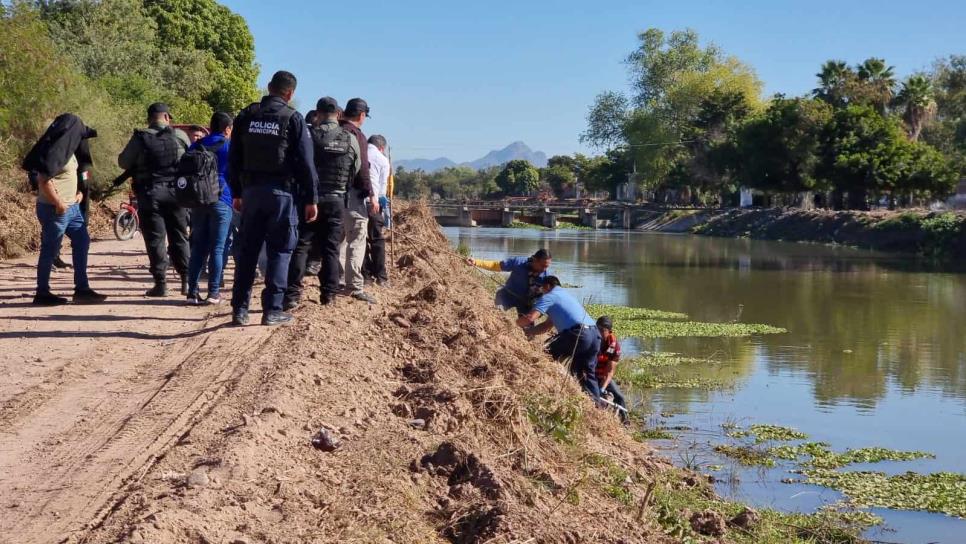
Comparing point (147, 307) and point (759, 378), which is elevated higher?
point (147, 307)

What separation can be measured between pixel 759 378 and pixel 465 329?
296 inches

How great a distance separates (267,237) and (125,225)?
12614mm

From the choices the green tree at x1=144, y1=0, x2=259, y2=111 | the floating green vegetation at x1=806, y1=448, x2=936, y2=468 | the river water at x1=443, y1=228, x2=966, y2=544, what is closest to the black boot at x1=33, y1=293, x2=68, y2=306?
the river water at x1=443, y1=228, x2=966, y2=544

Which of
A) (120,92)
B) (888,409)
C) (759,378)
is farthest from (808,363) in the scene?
(120,92)

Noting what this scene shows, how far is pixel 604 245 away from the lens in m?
56.2

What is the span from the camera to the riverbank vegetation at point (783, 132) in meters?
62.0

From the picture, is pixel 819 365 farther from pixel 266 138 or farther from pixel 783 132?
pixel 783 132

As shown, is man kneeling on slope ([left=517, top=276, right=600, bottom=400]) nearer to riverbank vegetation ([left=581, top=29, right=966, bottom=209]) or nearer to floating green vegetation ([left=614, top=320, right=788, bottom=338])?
floating green vegetation ([left=614, top=320, right=788, bottom=338])

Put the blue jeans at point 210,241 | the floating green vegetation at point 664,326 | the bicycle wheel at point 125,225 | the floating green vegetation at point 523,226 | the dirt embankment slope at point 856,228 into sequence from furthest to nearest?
the floating green vegetation at point 523,226 → the dirt embankment slope at point 856,228 → the floating green vegetation at point 664,326 → the bicycle wheel at point 125,225 → the blue jeans at point 210,241

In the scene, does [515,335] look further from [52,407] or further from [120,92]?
[120,92]

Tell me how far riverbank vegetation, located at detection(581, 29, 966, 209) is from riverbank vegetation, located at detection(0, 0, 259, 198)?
31732 mm

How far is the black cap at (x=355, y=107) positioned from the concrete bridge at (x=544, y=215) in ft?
235

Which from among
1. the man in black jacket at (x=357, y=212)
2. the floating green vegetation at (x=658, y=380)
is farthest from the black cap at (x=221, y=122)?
the floating green vegetation at (x=658, y=380)

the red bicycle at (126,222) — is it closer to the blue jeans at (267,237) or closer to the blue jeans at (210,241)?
the blue jeans at (210,241)
